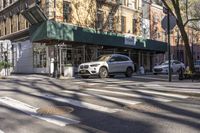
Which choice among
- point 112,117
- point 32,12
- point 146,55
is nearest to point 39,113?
point 112,117

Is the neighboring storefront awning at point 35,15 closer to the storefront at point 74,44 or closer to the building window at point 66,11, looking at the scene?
the storefront at point 74,44

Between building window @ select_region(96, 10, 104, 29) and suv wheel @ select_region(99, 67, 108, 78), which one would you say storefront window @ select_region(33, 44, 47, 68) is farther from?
suv wheel @ select_region(99, 67, 108, 78)

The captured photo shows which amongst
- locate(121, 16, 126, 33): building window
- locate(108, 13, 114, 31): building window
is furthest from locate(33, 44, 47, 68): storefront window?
locate(121, 16, 126, 33): building window

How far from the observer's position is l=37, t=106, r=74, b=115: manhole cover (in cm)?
915

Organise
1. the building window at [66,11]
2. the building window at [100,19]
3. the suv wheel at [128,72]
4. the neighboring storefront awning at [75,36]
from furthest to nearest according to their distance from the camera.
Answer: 1. the building window at [100,19]
2. the building window at [66,11]
3. the neighboring storefront awning at [75,36]
4. the suv wheel at [128,72]

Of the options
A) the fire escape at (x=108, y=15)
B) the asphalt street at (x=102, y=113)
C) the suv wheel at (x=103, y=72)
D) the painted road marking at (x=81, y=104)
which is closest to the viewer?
the asphalt street at (x=102, y=113)

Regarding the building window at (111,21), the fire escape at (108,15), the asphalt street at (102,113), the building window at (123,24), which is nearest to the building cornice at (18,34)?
the fire escape at (108,15)

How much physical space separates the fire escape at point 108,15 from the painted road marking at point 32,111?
23.7 m

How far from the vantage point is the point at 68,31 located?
2812cm

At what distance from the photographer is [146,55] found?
42.4 meters

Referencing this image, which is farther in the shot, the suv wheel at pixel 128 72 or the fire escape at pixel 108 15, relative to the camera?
the fire escape at pixel 108 15

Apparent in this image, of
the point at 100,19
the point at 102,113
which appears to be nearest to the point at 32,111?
the point at 102,113

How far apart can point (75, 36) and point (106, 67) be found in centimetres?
546

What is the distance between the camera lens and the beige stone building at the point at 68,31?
92.3 feet
